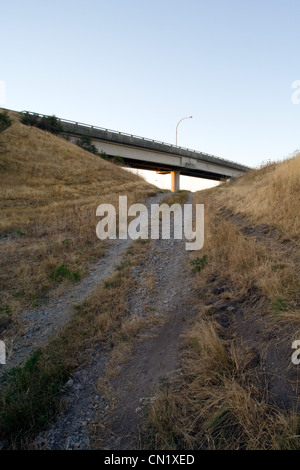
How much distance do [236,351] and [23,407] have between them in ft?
7.93

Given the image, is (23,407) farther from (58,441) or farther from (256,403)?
(256,403)

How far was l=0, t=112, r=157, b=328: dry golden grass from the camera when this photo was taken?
21.4ft

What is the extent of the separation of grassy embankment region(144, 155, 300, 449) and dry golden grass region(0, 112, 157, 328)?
3.64m

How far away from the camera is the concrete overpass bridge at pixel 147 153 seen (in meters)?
34.8

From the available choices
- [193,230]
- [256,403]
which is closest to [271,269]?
[256,403]

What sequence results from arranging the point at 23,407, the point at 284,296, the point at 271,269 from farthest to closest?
the point at 271,269 < the point at 284,296 < the point at 23,407

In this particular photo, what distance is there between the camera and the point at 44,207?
50.8 feet

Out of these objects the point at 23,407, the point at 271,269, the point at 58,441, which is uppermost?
the point at 271,269

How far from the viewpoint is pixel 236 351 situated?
2.97 m

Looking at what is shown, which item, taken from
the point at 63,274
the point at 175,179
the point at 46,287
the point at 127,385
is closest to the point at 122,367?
the point at 127,385

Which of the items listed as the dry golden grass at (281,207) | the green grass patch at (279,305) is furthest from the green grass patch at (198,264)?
the green grass patch at (279,305)

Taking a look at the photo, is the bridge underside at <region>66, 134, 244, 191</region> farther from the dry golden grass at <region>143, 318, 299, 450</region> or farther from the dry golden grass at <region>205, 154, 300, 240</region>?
the dry golden grass at <region>143, 318, 299, 450</region>

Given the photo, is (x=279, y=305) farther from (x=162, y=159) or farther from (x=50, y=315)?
(x=162, y=159)

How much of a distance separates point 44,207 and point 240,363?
1501 cm
